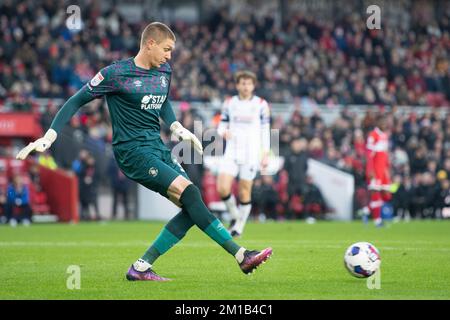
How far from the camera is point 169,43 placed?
931cm

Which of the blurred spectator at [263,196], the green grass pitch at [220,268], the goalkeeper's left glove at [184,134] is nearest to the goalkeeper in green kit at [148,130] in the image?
the goalkeeper's left glove at [184,134]

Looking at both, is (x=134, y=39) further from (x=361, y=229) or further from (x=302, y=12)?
(x=361, y=229)

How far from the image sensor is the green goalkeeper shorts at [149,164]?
30.3 ft

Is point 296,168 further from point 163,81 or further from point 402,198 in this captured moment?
point 163,81

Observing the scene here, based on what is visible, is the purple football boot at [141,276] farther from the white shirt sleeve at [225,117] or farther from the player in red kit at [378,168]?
the player in red kit at [378,168]

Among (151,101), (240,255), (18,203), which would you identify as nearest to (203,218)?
(240,255)

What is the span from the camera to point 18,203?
23.2m

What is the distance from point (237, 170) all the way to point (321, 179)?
10.4 meters

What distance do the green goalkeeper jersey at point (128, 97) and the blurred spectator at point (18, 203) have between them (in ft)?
45.9

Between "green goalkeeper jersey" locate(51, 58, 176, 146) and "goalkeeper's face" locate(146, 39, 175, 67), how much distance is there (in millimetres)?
169

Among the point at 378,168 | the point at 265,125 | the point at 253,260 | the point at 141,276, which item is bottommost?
the point at 378,168

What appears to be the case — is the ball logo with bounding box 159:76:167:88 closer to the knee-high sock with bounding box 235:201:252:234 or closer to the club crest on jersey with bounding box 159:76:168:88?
the club crest on jersey with bounding box 159:76:168:88

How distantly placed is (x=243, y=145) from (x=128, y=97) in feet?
24.5

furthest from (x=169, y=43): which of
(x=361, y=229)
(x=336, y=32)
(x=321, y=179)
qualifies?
(x=336, y=32)
